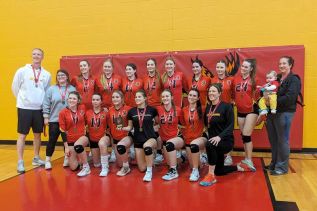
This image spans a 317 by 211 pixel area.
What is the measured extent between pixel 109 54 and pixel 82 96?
1193 mm

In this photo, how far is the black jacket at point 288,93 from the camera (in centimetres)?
387

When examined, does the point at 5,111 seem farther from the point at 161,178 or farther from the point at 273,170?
the point at 273,170

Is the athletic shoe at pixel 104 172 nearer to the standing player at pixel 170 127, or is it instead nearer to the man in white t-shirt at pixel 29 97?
the standing player at pixel 170 127

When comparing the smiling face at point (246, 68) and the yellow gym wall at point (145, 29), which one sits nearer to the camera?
the smiling face at point (246, 68)

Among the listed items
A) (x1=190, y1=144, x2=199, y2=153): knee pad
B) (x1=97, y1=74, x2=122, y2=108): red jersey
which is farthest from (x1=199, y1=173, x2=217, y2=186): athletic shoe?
(x1=97, y1=74, x2=122, y2=108): red jersey

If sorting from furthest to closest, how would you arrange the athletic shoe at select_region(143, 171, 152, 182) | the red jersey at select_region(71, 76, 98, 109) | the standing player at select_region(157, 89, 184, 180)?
the red jersey at select_region(71, 76, 98, 109) → the standing player at select_region(157, 89, 184, 180) → the athletic shoe at select_region(143, 171, 152, 182)

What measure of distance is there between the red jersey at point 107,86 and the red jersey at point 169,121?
0.99 m

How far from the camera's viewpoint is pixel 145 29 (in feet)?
18.7

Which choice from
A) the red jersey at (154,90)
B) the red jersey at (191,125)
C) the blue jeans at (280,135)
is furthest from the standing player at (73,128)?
the blue jeans at (280,135)

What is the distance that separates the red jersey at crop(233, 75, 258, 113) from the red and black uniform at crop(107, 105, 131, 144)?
1486 millimetres

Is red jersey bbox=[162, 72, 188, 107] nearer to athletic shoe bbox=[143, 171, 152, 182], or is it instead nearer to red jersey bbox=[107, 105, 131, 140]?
red jersey bbox=[107, 105, 131, 140]

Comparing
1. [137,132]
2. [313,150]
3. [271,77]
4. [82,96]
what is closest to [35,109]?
[82,96]

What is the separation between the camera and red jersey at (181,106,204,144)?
4055mm

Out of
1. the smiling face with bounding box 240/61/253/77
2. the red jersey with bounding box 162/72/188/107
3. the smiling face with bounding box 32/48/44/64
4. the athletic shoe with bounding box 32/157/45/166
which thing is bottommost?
the athletic shoe with bounding box 32/157/45/166
